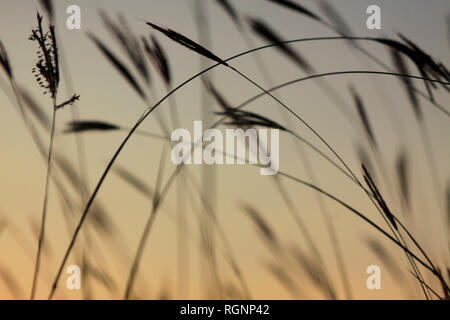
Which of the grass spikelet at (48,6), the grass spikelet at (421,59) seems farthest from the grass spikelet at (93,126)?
the grass spikelet at (421,59)

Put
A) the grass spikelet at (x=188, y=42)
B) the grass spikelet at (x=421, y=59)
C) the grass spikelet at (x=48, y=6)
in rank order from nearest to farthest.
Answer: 1. the grass spikelet at (x=188, y=42)
2. the grass spikelet at (x=421, y=59)
3. the grass spikelet at (x=48, y=6)

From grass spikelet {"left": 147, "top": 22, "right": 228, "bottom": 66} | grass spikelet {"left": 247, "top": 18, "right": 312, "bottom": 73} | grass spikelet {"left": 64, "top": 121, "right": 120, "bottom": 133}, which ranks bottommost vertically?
grass spikelet {"left": 64, "top": 121, "right": 120, "bottom": 133}

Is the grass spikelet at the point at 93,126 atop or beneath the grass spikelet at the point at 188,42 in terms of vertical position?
beneath

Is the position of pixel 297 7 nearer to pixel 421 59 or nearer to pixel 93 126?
pixel 421 59

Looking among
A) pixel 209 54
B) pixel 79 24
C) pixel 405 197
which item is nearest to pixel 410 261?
pixel 405 197

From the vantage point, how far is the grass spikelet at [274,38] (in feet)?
3.78

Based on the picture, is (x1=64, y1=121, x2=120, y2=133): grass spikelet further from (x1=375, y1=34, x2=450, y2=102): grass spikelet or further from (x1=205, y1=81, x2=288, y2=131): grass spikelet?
(x1=375, y1=34, x2=450, y2=102): grass spikelet

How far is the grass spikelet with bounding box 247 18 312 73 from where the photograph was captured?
115cm

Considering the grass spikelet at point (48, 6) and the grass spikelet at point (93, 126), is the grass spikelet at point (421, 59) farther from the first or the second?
the grass spikelet at point (48, 6)

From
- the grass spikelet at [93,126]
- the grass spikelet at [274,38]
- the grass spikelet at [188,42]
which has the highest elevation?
the grass spikelet at [274,38]

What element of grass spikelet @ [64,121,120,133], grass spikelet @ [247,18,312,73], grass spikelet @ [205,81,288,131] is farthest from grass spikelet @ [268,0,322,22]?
grass spikelet @ [64,121,120,133]

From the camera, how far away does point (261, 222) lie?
125 centimetres
